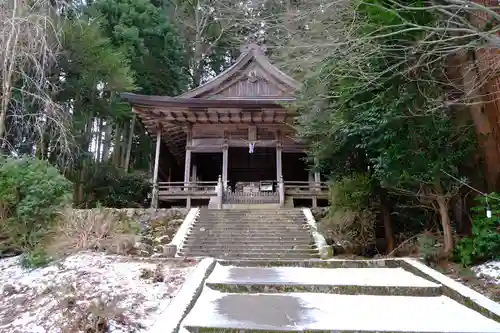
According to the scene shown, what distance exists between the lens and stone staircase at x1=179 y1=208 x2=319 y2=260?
321 inches

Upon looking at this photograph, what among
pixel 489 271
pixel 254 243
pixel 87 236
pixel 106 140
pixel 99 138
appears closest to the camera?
pixel 489 271

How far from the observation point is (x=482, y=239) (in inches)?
213

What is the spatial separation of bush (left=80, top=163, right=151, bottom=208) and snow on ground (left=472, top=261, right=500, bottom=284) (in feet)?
40.4

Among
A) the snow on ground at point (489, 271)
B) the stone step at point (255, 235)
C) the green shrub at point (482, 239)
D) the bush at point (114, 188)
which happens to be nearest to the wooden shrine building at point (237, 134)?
the bush at point (114, 188)

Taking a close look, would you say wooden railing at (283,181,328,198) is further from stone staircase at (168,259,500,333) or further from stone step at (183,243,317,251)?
stone staircase at (168,259,500,333)

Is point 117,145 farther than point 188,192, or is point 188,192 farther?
point 117,145

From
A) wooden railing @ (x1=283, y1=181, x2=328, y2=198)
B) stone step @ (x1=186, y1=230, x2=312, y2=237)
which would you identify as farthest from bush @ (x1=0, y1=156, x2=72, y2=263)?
wooden railing @ (x1=283, y1=181, x2=328, y2=198)

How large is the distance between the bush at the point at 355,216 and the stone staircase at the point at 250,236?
0.68 meters

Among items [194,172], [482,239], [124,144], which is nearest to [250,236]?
[482,239]

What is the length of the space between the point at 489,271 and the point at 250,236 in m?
5.25

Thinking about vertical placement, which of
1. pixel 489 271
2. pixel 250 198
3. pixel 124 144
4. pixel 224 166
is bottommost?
pixel 489 271

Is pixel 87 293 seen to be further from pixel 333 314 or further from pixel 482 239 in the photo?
pixel 482 239

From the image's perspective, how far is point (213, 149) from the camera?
15359mm

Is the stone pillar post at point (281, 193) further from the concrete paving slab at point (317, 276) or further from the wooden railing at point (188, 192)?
the concrete paving slab at point (317, 276)
